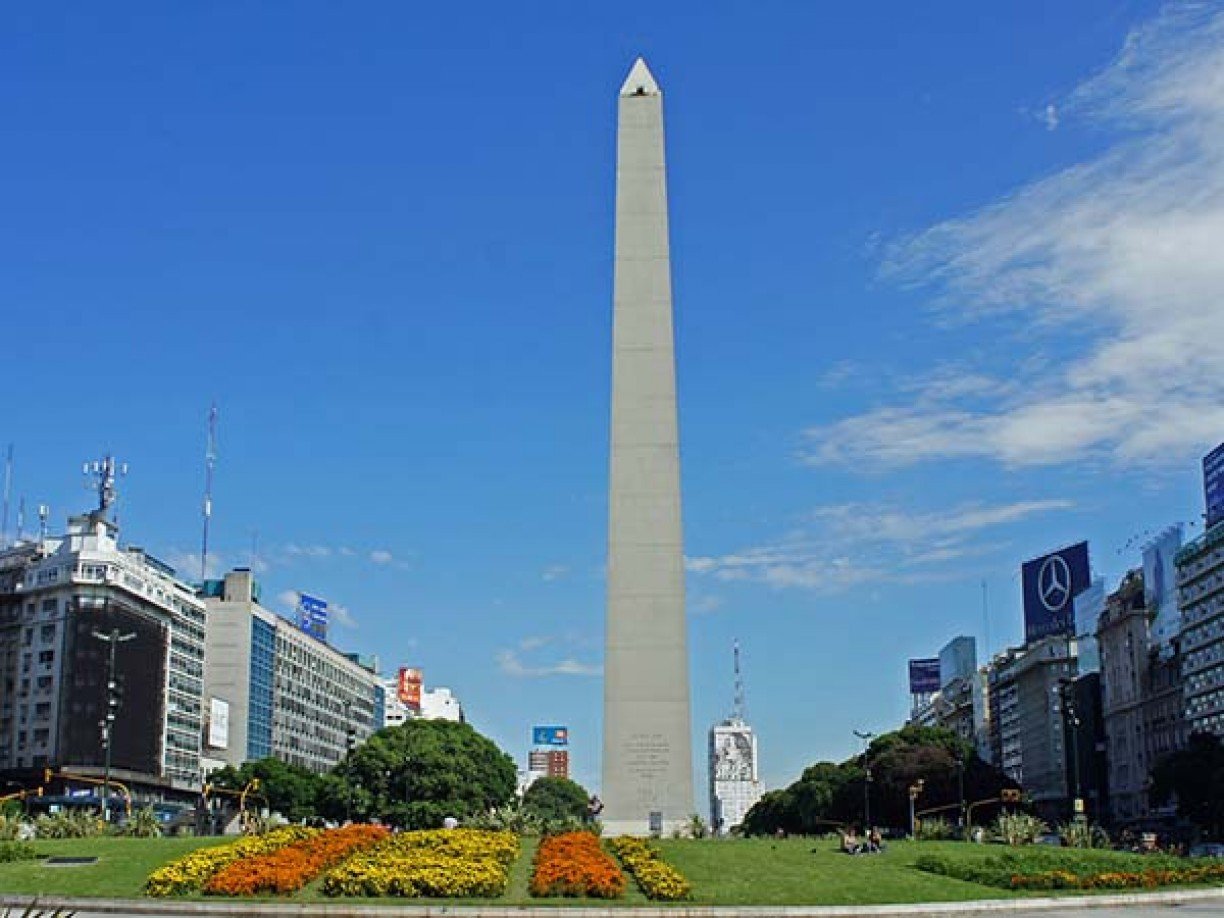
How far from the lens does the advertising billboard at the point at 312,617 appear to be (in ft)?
442

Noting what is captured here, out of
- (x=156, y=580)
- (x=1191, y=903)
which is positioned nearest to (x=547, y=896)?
(x=1191, y=903)

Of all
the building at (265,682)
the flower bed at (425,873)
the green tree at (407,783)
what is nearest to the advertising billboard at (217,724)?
the building at (265,682)

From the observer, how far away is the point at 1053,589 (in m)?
126

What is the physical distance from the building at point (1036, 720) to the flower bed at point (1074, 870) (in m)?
78.1

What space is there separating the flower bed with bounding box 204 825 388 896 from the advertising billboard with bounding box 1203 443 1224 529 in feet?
222

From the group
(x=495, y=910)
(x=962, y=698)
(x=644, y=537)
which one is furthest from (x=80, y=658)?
(x=962, y=698)

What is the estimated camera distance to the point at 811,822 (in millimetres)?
111625

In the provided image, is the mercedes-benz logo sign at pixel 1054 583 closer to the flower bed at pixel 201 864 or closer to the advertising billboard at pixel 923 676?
the advertising billboard at pixel 923 676

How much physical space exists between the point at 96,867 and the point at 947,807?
208ft

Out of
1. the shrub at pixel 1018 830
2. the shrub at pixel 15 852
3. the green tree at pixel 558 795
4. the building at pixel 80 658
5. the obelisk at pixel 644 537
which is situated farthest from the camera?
the green tree at pixel 558 795

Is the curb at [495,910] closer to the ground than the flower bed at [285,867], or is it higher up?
closer to the ground

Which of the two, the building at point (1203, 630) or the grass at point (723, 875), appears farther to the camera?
the building at point (1203, 630)

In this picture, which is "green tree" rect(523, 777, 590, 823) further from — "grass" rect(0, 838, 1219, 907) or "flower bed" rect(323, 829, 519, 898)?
"flower bed" rect(323, 829, 519, 898)

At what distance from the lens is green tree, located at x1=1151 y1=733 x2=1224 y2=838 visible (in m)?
67.4
